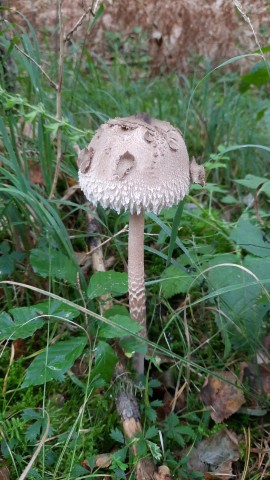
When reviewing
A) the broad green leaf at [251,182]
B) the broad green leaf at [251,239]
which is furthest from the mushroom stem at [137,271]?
the broad green leaf at [251,182]

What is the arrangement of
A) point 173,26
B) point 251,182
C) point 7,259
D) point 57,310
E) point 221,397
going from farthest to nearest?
point 173,26
point 251,182
point 7,259
point 221,397
point 57,310

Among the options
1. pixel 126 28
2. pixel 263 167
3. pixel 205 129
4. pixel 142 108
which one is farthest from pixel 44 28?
pixel 263 167

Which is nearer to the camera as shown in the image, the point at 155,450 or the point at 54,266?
the point at 155,450

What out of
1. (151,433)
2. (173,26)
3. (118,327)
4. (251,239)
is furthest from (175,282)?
(173,26)

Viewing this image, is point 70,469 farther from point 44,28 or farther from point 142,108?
point 44,28

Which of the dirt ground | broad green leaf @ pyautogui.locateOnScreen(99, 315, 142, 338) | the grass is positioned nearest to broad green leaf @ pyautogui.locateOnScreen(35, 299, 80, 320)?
the grass

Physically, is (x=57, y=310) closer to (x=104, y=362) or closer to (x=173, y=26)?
(x=104, y=362)
